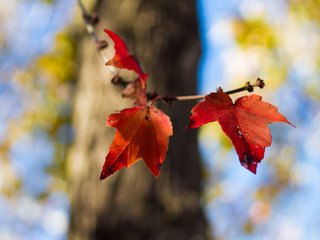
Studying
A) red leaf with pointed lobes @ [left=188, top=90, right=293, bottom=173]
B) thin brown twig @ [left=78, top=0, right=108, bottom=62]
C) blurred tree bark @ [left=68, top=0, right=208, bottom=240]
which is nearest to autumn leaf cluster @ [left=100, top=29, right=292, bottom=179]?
red leaf with pointed lobes @ [left=188, top=90, right=293, bottom=173]

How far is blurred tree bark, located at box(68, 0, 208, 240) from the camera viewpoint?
1.72 meters

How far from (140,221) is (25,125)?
2486 millimetres

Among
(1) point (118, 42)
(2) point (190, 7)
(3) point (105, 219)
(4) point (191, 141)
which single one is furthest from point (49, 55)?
(1) point (118, 42)

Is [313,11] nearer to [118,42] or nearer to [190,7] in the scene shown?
[190,7]


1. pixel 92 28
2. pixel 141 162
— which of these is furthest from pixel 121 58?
pixel 141 162

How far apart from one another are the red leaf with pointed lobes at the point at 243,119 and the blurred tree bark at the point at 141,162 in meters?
1.09

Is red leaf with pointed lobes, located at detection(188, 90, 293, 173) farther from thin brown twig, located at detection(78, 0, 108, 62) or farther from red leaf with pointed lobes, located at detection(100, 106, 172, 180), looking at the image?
thin brown twig, located at detection(78, 0, 108, 62)

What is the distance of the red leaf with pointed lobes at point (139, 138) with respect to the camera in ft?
2.21

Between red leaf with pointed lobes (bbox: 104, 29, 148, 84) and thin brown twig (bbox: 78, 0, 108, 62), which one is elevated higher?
thin brown twig (bbox: 78, 0, 108, 62)

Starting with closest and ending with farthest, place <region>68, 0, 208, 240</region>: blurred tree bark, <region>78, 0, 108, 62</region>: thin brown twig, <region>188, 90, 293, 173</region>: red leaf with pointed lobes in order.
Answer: <region>188, 90, 293, 173</region>: red leaf with pointed lobes, <region>78, 0, 108, 62</region>: thin brown twig, <region>68, 0, 208, 240</region>: blurred tree bark

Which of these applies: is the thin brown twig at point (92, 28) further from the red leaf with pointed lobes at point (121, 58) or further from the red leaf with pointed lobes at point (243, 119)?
the red leaf with pointed lobes at point (243, 119)

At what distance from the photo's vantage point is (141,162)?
1.79m

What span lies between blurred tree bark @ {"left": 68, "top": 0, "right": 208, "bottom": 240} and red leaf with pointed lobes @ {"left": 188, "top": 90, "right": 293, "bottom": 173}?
1.09 m

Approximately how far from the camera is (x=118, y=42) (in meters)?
0.71
